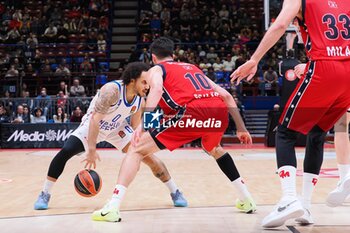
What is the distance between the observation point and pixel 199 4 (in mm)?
24047

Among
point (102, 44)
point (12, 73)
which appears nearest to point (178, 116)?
point (12, 73)

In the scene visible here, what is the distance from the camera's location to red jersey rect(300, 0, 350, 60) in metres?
4.10

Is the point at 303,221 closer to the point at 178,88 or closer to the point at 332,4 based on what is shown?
the point at 178,88

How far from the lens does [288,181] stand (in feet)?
13.8

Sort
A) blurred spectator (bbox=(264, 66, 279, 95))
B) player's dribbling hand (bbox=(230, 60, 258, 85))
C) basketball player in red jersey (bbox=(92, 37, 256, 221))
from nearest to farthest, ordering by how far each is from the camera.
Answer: player's dribbling hand (bbox=(230, 60, 258, 85)), basketball player in red jersey (bbox=(92, 37, 256, 221)), blurred spectator (bbox=(264, 66, 279, 95))

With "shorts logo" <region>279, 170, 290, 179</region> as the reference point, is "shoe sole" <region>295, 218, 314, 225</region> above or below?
below

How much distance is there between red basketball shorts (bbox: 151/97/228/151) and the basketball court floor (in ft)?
2.12

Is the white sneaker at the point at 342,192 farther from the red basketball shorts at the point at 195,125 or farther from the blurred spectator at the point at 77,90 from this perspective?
the blurred spectator at the point at 77,90

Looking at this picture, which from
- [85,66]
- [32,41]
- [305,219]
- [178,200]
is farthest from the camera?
[32,41]

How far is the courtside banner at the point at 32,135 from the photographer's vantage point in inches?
622

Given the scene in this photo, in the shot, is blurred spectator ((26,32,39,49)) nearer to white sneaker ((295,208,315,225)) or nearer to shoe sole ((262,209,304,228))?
white sneaker ((295,208,315,225))

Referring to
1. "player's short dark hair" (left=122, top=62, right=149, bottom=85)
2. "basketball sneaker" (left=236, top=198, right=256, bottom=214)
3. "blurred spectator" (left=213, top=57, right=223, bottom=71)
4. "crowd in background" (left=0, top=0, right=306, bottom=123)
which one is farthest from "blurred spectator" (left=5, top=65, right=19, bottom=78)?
"basketball sneaker" (left=236, top=198, right=256, bottom=214)

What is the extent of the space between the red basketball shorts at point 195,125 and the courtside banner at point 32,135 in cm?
1128

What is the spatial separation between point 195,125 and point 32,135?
11764 mm
